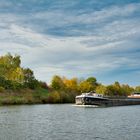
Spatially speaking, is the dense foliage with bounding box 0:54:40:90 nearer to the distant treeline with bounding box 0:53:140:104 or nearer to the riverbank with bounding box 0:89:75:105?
the distant treeline with bounding box 0:53:140:104

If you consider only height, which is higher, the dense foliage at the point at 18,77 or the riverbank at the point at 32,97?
the dense foliage at the point at 18,77

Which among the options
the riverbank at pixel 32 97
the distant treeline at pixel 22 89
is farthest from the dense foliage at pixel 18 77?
the riverbank at pixel 32 97

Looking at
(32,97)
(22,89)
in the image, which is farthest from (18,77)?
(32,97)

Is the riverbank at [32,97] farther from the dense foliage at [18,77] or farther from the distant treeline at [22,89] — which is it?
the dense foliage at [18,77]

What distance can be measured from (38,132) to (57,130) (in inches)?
130

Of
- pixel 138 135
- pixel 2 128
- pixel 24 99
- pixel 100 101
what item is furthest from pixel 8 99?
pixel 138 135

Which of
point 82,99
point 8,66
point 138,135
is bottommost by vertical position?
point 138,135

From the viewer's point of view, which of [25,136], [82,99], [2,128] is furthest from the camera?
[82,99]

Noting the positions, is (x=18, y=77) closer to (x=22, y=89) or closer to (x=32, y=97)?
(x=22, y=89)

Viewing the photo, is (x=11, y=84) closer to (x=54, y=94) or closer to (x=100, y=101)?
(x=54, y=94)

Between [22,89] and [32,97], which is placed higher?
[22,89]

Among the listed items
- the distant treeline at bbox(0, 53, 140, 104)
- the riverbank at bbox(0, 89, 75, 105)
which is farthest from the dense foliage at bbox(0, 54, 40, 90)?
the riverbank at bbox(0, 89, 75, 105)

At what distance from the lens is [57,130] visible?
52.2 m

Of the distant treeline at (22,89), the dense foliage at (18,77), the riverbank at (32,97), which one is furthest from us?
the dense foliage at (18,77)
